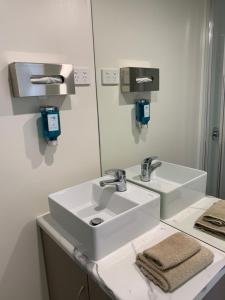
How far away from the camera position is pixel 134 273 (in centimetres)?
77

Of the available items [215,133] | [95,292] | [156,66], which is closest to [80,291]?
[95,292]

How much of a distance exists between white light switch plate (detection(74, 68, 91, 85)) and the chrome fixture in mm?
76

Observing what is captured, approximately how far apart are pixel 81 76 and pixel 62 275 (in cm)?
98

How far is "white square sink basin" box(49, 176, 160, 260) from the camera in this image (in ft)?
2.77

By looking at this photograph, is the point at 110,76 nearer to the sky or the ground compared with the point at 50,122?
nearer to the sky

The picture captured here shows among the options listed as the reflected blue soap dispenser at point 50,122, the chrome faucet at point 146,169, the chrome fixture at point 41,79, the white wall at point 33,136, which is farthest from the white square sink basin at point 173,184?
the chrome fixture at point 41,79

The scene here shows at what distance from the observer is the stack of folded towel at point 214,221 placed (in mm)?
950

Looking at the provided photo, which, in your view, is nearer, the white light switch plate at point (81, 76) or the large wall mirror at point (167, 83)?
the white light switch plate at point (81, 76)

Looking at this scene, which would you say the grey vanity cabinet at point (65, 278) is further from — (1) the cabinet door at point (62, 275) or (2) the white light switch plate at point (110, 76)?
(2) the white light switch plate at point (110, 76)

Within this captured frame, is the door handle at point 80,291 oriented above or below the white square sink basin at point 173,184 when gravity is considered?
below

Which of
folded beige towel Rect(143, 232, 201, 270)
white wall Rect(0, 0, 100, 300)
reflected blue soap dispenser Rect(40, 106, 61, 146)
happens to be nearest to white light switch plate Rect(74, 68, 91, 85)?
white wall Rect(0, 0, 100, 300)

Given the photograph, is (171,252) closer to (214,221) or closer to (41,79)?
(214,221)

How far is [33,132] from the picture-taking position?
3.48 feet

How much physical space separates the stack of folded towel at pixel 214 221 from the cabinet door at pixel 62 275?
1.75 feet
